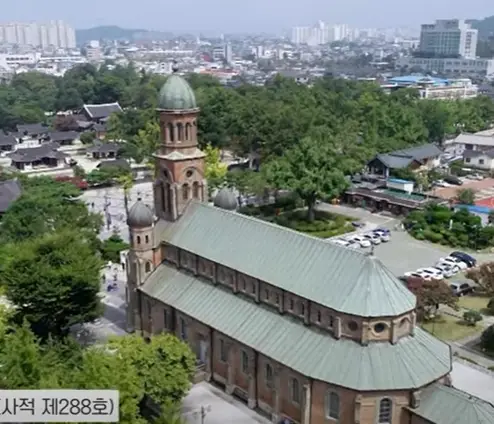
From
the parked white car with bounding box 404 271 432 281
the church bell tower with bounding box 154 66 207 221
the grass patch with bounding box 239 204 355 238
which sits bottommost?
the grass patch with bounding box 239 204 355 238

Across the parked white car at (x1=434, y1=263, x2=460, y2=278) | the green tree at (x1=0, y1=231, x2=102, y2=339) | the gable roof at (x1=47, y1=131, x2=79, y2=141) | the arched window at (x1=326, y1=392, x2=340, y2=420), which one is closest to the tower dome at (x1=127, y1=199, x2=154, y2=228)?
the green tree at (x1=0, y1=231, x2=102, y2=339)

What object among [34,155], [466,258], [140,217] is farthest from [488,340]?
[34,155]

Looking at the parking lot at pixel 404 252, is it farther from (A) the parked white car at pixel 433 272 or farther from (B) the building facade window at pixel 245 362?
(B) the building facade window at pixel 245 362

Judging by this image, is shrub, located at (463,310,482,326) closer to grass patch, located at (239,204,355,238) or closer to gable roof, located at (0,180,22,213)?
grass patch, located at (239,204,355,238)

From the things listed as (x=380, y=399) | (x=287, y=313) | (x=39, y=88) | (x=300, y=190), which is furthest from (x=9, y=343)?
(x=39, y=88)

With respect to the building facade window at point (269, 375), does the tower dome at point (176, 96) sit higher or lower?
higher

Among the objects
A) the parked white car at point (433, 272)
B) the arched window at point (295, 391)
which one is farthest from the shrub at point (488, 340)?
the arched window at point (295, 391)
